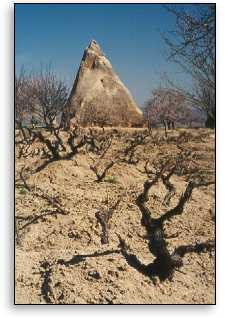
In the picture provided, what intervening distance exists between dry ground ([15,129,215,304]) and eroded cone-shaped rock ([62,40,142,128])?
0.64ft

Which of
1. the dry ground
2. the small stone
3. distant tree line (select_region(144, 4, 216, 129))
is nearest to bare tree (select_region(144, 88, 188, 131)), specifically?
distant tree line (select_region(144, 4, 216, 129))

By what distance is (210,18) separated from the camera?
2.82 m

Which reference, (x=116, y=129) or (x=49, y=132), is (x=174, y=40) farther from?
(x=49, y=132)

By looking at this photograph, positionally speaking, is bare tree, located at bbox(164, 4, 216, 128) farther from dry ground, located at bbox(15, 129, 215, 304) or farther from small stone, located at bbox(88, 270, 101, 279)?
small stone, located at bbox(88, 270, 101, 279)

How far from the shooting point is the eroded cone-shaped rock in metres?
2.87

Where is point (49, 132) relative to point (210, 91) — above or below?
below

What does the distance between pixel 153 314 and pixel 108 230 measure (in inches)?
20.3

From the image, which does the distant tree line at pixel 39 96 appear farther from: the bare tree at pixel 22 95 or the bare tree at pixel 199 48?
the bare tree at pixel 199 48

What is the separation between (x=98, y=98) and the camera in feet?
9.78

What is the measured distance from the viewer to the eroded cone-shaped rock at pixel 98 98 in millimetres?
2871

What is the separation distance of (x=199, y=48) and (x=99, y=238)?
1209mm

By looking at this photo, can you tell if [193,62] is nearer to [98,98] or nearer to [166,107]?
[166,107]

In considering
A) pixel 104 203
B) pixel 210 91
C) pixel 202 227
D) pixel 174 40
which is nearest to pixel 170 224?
pixel 202 227

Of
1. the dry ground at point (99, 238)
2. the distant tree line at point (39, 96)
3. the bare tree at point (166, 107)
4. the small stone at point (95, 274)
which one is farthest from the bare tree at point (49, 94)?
the small stone at point (95, 274)
